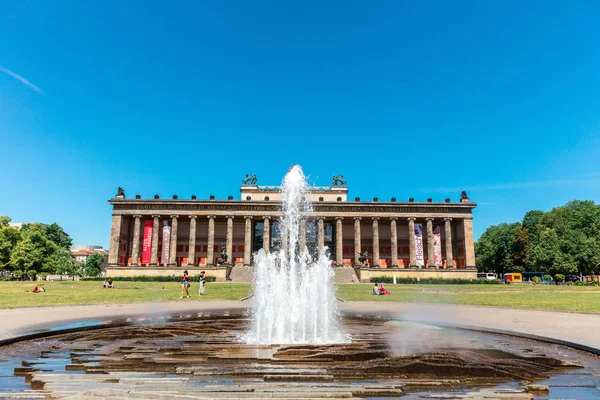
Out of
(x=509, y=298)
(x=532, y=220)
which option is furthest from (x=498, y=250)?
(x=509, y=298)

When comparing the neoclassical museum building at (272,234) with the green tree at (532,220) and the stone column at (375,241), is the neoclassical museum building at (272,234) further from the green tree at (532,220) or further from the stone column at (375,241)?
the green tree at (532,220)

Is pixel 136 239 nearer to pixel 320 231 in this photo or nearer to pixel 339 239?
pixel 320 231

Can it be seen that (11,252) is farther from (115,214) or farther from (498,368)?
(498,368)

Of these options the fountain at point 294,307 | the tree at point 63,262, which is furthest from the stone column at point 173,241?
the fountain at point 294,307

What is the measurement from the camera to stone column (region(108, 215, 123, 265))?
218ft

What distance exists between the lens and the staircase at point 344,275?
56513mm

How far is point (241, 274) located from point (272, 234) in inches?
601

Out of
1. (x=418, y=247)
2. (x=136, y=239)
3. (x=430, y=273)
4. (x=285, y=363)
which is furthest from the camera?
(x=136, y=239)

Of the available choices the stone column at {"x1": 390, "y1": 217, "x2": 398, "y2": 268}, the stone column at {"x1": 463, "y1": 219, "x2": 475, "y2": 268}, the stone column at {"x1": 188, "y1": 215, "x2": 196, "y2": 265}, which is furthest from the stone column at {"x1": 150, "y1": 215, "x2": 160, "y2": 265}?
the stone column at {"x1": 463, "y1": 219, "x2": 475, "y2": 268}

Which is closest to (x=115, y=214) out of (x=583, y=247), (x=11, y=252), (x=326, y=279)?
(x=11, y=252)

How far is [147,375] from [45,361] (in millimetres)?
2709

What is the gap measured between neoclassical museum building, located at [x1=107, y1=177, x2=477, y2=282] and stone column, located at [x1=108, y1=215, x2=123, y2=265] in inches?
4.7

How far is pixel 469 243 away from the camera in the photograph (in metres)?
68.2

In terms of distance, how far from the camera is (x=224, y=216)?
69.9m
